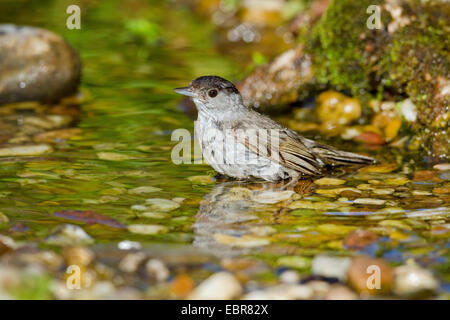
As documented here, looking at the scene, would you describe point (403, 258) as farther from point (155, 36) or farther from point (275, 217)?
point (155, 36)

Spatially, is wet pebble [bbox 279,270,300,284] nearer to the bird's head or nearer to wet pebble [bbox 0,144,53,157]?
the bird's head

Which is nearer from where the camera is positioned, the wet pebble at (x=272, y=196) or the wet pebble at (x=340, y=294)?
the wet pebble at (x=340, y=294)

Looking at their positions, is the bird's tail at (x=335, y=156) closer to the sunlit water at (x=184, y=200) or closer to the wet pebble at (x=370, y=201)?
the sunlit water at (x=184, y=200)

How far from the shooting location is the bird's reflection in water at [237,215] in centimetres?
539

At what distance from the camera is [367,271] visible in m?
4.82

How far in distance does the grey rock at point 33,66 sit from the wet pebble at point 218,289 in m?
5.92

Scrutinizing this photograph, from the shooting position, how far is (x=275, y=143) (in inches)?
274

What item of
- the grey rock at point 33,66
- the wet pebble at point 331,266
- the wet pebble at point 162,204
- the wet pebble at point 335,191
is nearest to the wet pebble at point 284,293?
the wet pebble at point 331,266

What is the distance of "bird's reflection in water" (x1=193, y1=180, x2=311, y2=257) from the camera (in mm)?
5395

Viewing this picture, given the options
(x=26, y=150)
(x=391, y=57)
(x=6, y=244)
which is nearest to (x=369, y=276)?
(x=6, y=244)

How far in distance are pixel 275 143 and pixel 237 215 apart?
3.82 feet

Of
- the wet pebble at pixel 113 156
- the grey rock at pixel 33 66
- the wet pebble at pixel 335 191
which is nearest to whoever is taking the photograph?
the wet pebble at pixel 335 191

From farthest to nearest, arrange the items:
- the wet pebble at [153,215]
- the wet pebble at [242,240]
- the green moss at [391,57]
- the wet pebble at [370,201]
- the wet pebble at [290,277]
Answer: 1. the green moss at [391,57]
2. the wet pebble at [370,201]
3. the wet pebble at [153,215]
4. the wet pebble at [242,240]
5. the wet pebble at [290,277]
